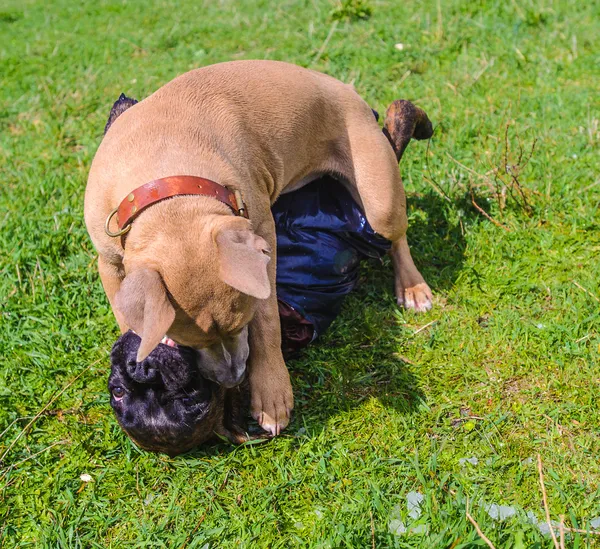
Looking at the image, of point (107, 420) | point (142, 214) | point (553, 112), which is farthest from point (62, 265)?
point (553, 112)

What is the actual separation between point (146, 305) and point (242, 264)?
0.39m

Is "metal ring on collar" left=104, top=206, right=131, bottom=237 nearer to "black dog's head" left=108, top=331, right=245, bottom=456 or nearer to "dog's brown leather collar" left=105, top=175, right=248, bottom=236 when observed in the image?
"dog's brown leather collar" left=105, top=175, right=248, bottom=236

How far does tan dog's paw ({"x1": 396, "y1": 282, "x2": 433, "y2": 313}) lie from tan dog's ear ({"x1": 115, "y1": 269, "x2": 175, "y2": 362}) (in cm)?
196

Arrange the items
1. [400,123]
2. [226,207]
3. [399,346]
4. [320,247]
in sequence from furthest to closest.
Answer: [400,123]
[320,247]
[399,346]
[226,207]

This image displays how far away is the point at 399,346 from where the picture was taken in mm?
4012

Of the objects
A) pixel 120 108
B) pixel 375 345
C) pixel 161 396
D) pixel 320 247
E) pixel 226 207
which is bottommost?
pixel 375 345

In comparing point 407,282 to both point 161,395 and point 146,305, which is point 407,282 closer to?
point 161,395

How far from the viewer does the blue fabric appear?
13.2ft

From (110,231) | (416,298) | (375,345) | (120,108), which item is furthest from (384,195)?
(110,231)

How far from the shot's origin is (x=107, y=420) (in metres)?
3.59

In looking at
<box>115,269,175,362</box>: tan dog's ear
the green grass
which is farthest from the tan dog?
the green grass

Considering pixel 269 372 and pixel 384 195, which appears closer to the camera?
pixel 269 372

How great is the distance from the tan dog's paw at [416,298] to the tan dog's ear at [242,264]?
1683 mm

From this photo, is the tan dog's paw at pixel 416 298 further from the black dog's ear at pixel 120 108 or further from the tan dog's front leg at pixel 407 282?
the black dog's ear at pixel 120 108
